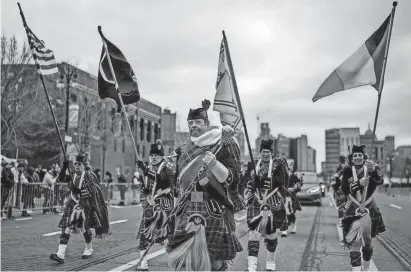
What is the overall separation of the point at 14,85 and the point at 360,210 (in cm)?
2132

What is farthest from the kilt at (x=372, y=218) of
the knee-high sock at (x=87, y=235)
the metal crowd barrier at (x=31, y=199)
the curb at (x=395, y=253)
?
the metal crowd barrier at (x=31, y=199)

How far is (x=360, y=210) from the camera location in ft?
24.0

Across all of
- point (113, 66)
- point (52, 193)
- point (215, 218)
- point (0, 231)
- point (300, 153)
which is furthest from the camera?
point (300, 153)

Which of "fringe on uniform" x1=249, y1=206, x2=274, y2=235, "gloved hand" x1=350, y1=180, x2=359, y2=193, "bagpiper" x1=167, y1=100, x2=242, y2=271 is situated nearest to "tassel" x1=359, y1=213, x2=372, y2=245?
"gloved hand" x1=350, y1=180, x2=359, y2=193

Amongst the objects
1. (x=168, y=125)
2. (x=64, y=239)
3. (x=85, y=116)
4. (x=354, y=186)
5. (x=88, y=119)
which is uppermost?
(x=168, y=125)

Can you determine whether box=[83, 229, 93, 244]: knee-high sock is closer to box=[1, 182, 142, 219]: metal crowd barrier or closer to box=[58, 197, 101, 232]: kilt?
box=[58, 197, 101, 232]: kilt

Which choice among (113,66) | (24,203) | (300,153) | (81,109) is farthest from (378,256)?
(300,153)

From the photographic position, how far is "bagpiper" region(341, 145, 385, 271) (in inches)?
282

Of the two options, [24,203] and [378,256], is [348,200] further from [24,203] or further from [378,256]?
[24,203]

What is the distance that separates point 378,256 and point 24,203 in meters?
12.6

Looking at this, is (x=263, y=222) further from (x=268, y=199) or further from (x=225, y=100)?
(x=225, y=100)

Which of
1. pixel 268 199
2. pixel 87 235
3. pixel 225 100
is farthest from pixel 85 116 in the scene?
pixel 225 100

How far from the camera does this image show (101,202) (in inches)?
368

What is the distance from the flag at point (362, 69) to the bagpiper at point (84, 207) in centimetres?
422
